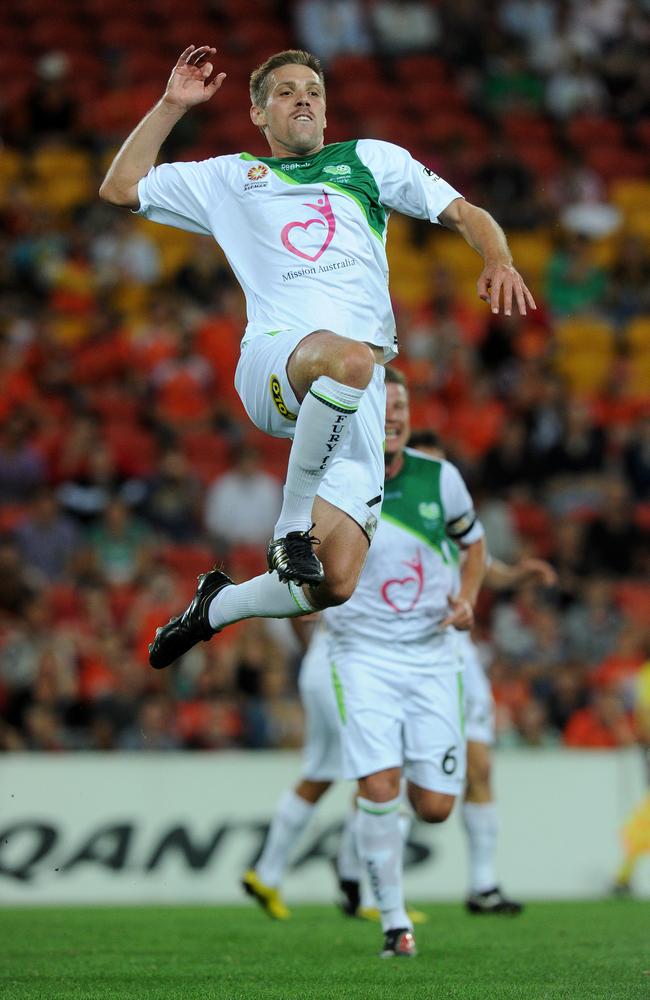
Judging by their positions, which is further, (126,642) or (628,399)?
(628,399)

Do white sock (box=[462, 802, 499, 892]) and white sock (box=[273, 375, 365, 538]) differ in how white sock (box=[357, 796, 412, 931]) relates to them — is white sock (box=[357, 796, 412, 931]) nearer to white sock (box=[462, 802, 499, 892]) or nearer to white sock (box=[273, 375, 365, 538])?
white sock (box=[273, 375, 365, 538])

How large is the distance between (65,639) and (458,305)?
6.68 m

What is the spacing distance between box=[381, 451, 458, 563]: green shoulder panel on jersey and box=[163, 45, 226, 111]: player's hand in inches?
102

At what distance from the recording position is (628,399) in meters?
16.7

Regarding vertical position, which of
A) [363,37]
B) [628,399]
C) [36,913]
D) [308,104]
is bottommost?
[36,913]

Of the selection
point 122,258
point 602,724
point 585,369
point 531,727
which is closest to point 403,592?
point 531,727

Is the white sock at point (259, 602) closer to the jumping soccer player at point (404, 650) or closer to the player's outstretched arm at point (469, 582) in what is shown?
the jumping soccer player at point (404, 650)

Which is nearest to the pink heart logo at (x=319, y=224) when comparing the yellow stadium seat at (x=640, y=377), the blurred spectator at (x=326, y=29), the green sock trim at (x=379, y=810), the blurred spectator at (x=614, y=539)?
the green sock trim at (x=379, y=810)

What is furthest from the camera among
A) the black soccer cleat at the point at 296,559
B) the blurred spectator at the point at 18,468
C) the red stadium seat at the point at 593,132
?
the red stadium seat at the point at 593,132

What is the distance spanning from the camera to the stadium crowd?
1280 centimetres

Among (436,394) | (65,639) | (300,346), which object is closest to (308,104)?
(300,346)

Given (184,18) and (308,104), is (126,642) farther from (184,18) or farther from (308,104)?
(184,18)

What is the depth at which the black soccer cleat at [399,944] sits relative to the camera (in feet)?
Answer: 24.5

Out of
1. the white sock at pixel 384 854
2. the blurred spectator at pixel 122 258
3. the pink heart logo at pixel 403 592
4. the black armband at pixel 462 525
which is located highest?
the blurred spectator at pixel 122 258
